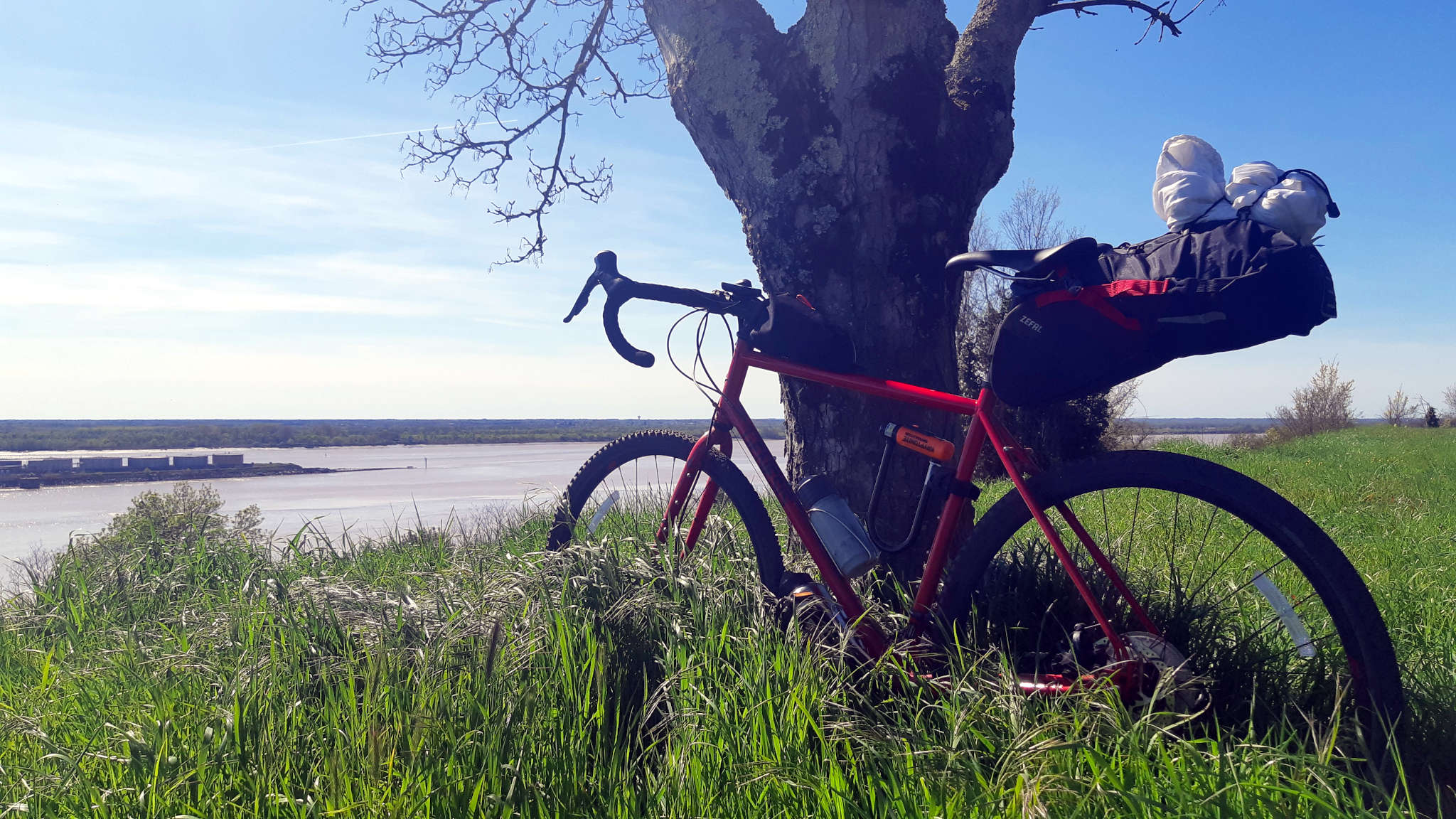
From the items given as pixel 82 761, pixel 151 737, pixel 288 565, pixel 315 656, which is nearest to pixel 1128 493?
pixel 315 656

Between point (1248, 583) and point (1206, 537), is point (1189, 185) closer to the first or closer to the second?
point (1206, 537)

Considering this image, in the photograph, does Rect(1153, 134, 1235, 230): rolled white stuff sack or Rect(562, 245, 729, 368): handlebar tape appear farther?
Rect(562, 245, 729, 368): handlebar tape

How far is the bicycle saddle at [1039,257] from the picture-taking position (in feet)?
6.37

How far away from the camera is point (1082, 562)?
2271mm

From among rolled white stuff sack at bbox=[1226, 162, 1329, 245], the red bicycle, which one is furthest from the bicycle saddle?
rolled white stuff sack at bbox=[1226, 162, 1329, 245]

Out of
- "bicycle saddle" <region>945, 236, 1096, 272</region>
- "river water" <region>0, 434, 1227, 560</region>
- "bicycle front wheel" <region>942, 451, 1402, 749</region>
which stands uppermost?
"bicycle saddle" <region>945, 236, 1096, 272</region>

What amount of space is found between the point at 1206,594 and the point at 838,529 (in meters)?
1.10

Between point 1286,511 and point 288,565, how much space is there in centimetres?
408

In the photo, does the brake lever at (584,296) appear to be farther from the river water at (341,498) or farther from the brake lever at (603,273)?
the river water at (341,498)

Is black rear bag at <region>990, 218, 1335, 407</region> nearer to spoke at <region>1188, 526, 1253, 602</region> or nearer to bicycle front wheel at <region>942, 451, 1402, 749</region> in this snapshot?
bicycle front wheel at <region>942, 451, 1402, 749</region>

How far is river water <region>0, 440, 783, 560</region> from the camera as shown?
629cm

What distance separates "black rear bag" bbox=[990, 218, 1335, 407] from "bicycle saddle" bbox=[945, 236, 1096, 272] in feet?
0.06

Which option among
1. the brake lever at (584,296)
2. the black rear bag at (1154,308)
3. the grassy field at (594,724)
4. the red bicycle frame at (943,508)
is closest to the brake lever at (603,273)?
the brake lever at (584,296)

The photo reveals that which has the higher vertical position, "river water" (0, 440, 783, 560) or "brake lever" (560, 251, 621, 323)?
"brake lever" (560, 251, 621, 323)
